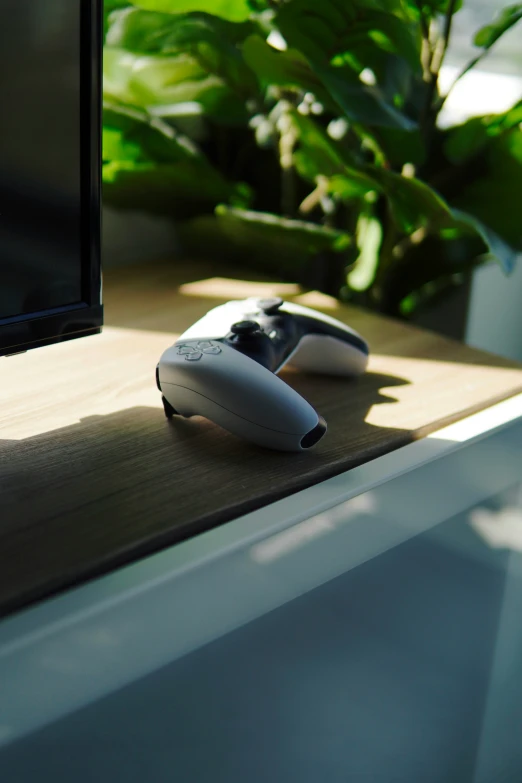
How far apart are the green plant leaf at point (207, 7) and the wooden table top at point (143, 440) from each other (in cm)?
28

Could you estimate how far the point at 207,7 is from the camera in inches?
27.6

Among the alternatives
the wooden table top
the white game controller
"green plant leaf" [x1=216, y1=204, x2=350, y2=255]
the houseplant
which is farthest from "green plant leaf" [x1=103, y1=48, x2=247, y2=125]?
the white game controller

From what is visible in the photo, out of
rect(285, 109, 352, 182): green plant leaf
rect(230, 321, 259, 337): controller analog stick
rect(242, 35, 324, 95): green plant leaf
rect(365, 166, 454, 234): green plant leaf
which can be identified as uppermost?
rect(242, 35, 324, 95): green plant leaf

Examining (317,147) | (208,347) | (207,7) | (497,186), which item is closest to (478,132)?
(497,186)

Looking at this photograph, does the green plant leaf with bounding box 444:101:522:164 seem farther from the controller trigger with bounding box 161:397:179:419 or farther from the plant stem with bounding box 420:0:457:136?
the controller trigger with bounding box 161:397:179:419

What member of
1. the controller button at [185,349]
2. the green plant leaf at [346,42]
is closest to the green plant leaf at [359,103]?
the green plant leaf at [346,42]

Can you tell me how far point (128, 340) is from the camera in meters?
0.70

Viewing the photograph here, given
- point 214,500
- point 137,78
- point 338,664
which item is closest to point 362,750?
point 338,664

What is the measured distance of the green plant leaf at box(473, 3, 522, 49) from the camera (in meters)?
0.72

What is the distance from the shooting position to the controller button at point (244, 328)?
1.78ft

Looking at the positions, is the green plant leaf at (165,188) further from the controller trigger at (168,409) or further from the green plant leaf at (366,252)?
the controller trigger at (168,409)

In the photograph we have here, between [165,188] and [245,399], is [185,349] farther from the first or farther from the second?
[165,188]

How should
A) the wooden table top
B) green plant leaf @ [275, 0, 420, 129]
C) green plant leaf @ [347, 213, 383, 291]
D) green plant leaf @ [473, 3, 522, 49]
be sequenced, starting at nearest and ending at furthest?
the wooden table top, green plant leaf @ [275, 0, 420, 129], green plant leaf @ [473, 3, 522, 49], green plant leaf @ [347, 213, 383, 291]

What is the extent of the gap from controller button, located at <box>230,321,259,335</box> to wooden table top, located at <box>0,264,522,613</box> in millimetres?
70
